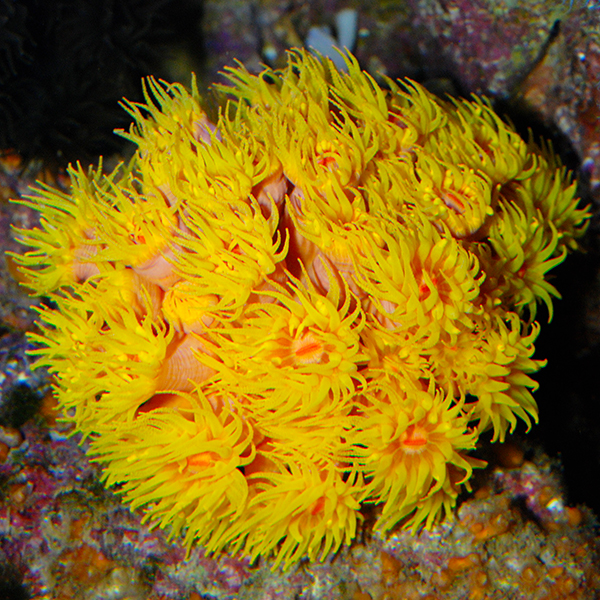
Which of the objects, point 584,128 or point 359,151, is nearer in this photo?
point 359,151

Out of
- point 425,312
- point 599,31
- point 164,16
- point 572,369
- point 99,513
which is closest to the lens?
point 425,312

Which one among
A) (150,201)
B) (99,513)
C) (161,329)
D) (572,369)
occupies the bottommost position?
(99,513)

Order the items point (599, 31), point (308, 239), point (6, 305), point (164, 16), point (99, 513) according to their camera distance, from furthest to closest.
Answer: point (164, 16) < point (6, 305) < point (599, 31) < point (99, 513) < point (308, 239)

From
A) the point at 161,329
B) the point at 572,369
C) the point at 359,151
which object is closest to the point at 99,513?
the point at 161,329

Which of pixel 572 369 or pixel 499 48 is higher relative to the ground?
pixel 499 48

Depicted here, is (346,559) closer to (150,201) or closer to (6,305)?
(150,201)

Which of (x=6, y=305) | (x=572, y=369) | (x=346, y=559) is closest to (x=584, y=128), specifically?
(x=572, y=369)
